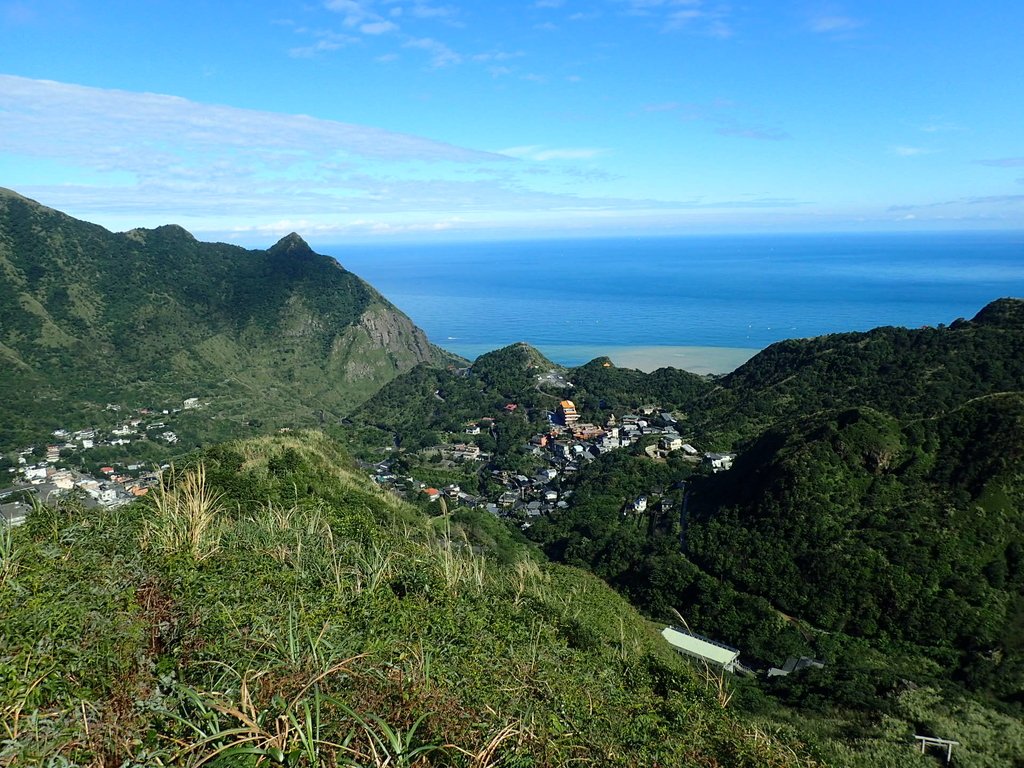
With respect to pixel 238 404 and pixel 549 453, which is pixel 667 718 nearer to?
pixel 549 453

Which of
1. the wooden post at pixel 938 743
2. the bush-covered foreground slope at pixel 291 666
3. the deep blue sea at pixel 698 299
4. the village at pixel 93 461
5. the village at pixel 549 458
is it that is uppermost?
the deep blue sea at pixel 698 299

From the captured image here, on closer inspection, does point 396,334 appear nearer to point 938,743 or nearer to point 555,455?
point 555,455

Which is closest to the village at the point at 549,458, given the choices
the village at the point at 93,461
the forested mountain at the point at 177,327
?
the village at the point at 93,461

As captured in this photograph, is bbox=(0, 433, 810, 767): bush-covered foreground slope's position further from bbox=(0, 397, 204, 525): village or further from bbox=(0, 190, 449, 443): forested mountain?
bbox=(0, 190, 449, 443): forested mountain

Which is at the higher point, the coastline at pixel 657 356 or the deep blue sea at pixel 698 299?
the deep blue sea at pixel 698 299

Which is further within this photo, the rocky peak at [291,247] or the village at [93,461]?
the rocky peak at [291,247]

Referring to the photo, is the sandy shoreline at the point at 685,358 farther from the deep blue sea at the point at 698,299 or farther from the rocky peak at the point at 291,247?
the rocky peak at the point at 291,247

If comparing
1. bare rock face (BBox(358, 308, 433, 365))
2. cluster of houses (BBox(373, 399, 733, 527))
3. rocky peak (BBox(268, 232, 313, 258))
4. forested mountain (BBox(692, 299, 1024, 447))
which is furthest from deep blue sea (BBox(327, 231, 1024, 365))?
forested mountain (BBox(692, 299, 1024, 447))
